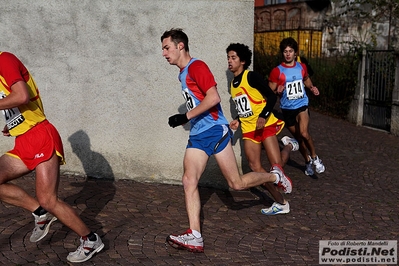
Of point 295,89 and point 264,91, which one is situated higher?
point 264,91

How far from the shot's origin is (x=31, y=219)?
20.7 feet

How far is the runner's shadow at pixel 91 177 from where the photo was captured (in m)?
7.31

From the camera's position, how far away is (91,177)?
838 centimetres

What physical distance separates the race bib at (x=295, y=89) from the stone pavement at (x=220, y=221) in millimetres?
→ 1215

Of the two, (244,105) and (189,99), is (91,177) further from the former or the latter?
(189,99)

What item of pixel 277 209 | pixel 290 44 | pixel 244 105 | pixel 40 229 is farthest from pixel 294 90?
pixel 40 229

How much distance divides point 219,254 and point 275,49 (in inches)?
556

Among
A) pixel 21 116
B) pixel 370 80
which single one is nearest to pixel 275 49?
pixel 370 80

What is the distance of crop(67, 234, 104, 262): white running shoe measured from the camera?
5.14m

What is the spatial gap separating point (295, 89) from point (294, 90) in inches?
0.8

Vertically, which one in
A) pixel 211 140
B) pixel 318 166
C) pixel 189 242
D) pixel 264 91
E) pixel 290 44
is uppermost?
pixel 290 44

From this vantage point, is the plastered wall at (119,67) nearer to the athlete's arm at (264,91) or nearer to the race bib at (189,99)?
the athlete's arm at (264,91)

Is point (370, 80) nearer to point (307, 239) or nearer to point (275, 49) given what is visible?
point (275, 49)

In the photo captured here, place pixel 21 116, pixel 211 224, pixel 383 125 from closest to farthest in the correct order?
1. pixel 21 116
2. pixel 211 224
3. pixel 383 125
